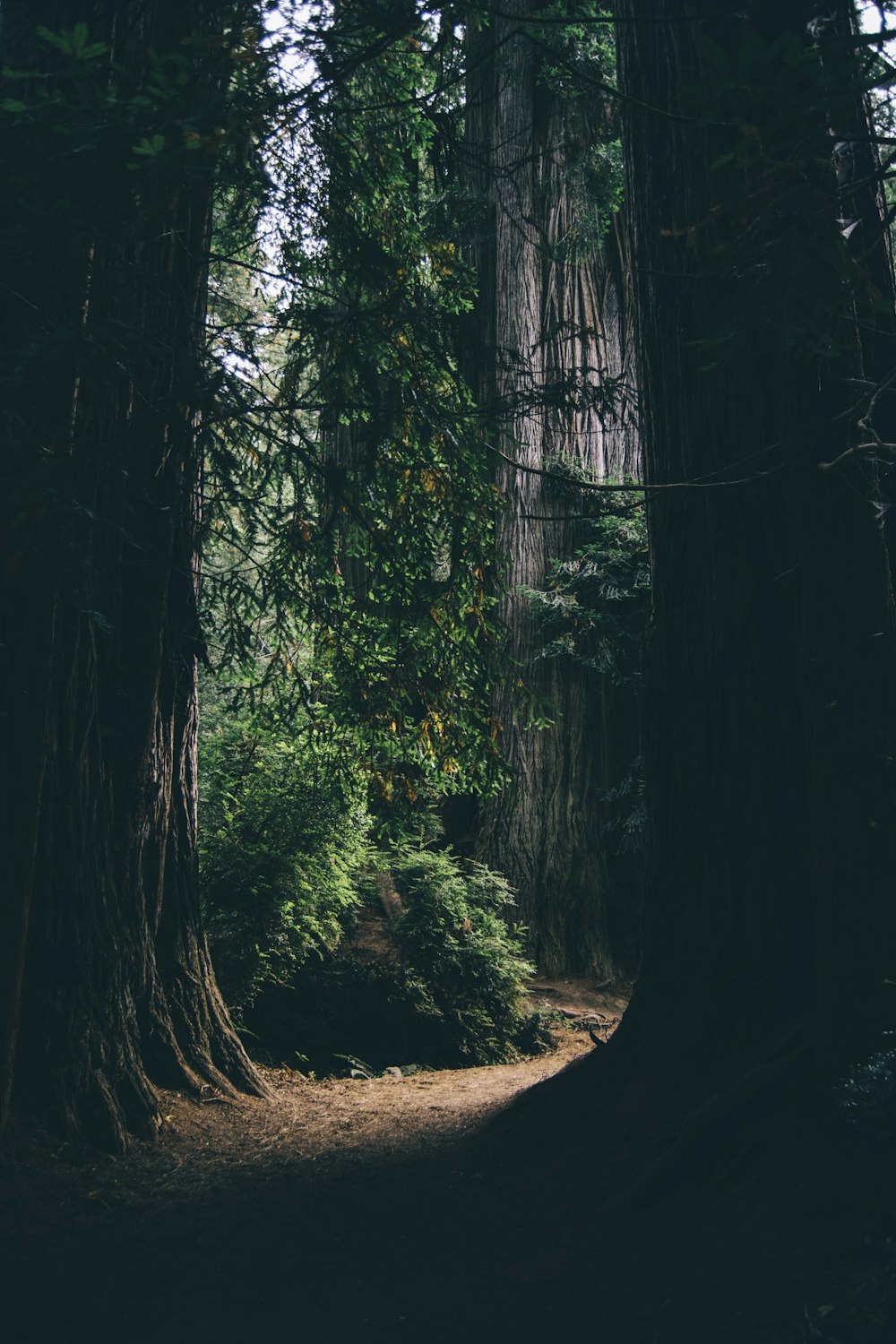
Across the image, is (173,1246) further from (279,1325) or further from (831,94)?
(831,94)

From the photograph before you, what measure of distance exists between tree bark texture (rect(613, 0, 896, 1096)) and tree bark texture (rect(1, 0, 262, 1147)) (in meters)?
2.06

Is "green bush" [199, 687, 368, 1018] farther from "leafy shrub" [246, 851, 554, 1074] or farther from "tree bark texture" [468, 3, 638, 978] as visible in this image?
"tree bark texture" [468, 3, 638, 978]

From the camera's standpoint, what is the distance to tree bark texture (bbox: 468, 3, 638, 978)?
1070cm

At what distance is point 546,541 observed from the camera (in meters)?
11.7

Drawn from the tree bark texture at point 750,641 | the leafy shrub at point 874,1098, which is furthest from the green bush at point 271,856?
the leafy shrub at point 874,1098

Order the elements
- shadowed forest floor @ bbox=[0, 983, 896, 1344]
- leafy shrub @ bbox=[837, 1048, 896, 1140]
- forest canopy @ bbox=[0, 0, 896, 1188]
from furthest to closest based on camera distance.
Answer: forest canopy @ bbox=[0, 0, 896, 1188], leafy shrub @ bbox=[837, 1048, 896, 1140], shadowed forest floor @ bbox=[0, 983, 896, 1344]

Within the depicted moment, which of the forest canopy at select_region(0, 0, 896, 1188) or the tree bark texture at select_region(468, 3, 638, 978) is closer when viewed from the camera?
the forest canopy at select_region(0, 0, 896, 1188)

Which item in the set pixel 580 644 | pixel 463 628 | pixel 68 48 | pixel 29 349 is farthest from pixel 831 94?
pixel 580 644

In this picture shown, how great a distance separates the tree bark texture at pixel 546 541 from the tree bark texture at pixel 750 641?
4.65m

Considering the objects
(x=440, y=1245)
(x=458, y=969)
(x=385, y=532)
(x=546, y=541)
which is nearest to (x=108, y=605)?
(x=385, y=532)

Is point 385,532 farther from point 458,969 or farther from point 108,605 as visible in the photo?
point 458,969

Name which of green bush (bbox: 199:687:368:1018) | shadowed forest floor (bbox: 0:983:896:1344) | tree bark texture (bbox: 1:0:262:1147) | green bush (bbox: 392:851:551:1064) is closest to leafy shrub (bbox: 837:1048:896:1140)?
shadowed forest floor (bbox: 0:983:896:1344)

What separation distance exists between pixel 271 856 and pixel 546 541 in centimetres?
558

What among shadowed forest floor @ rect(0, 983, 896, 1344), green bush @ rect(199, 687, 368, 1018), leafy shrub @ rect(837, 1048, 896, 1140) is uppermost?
green bush @ rect(199, 687, 368, 1018)
